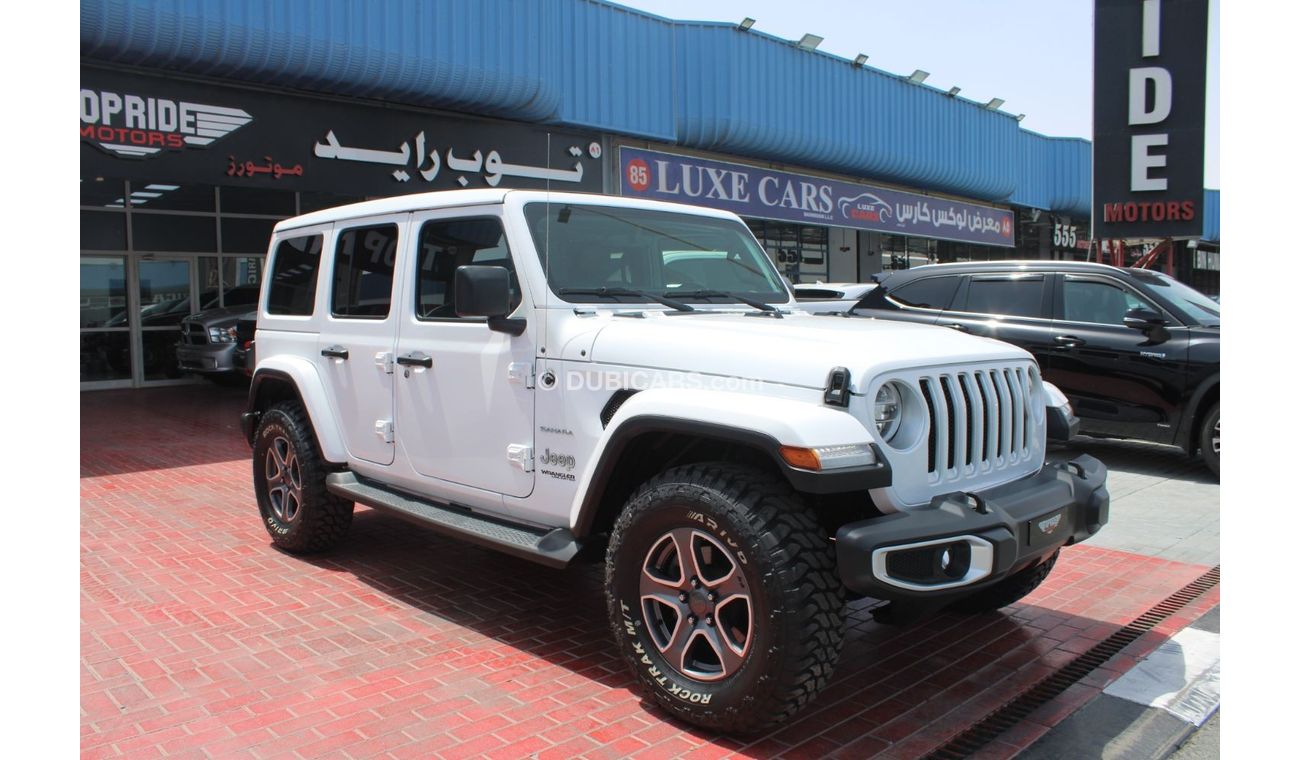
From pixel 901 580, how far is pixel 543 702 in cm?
150

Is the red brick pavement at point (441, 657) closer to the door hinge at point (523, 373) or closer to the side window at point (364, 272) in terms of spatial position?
the door hinge at point (523, 373)

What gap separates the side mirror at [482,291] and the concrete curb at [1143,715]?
2.59 meters

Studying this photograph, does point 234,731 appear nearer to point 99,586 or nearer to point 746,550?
point 746,550

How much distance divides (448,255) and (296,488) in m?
1.89

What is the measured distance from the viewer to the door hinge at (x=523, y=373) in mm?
4082

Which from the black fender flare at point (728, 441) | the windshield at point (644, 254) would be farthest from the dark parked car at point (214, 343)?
the black fender flare at point (728, 441)

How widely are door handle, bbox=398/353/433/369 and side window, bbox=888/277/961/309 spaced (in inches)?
239

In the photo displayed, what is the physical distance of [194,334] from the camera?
1413cm

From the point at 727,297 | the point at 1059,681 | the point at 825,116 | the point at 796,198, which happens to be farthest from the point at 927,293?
the point at 825,116

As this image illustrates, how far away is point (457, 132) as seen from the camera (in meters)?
12.8

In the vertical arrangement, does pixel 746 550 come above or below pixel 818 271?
below

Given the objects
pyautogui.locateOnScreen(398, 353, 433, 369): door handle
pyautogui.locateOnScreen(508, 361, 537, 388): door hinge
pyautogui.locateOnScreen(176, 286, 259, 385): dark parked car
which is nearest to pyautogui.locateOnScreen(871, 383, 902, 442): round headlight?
pyautogui.locateOnScreen(508, 361, 537, 388): door hinge

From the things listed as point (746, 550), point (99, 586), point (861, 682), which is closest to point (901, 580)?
point (746, 550)

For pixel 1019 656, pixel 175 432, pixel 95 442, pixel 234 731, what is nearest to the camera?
pixel 234 731
